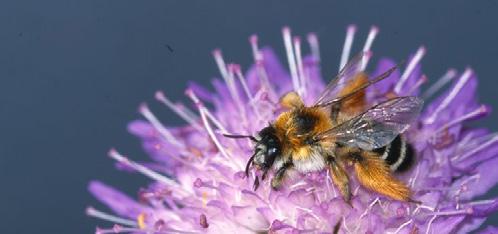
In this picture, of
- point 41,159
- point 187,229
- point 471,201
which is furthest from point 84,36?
point 471,201

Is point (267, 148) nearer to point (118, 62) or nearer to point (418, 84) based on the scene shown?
point (418, 84)

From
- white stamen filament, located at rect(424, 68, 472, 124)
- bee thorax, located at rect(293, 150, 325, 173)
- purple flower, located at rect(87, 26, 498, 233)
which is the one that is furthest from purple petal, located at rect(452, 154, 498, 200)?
bee thorax, located at rect(293, 150, 325, 173)

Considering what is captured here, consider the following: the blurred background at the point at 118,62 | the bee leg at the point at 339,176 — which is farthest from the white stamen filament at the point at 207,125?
the blurred background at the point at 118,62

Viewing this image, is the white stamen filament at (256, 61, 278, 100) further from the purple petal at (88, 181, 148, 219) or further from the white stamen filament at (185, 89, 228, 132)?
the purple petal at (88, 181, 148, 219)

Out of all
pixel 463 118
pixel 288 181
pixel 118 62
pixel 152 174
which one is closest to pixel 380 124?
pixel 288 181

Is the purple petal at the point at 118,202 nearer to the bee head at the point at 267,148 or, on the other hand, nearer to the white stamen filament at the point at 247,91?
the white stamen filament at the point at 247,91
